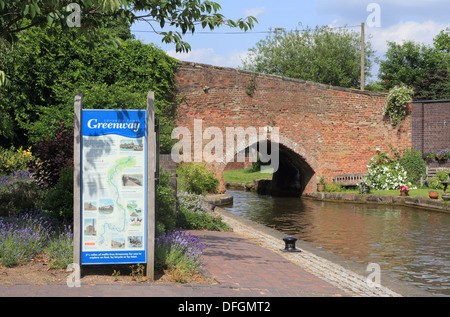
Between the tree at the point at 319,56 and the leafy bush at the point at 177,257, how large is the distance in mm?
37143

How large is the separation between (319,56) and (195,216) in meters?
34.3

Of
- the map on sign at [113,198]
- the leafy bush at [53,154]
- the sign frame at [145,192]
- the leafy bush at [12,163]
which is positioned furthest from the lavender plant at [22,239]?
the leafy bush at [12,163]

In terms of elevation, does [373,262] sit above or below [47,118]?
below

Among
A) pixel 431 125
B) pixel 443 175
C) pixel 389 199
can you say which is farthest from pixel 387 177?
pixel 431 125

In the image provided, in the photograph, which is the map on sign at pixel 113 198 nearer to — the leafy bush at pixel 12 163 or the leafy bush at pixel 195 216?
the leafy bush at pixel 195 216

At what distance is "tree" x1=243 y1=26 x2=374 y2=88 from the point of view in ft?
141

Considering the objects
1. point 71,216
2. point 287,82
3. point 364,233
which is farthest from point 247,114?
point 71,216

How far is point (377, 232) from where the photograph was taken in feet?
44.0

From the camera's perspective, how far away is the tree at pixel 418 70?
38375mm
